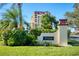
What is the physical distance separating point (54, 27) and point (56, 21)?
0.08 metres

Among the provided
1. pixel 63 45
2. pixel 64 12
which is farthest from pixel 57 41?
pixel 64 12

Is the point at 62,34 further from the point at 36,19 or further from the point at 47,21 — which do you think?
the point at 36,19

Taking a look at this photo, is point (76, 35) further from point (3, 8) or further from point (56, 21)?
point (3, 8)

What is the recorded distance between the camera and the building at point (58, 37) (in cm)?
376

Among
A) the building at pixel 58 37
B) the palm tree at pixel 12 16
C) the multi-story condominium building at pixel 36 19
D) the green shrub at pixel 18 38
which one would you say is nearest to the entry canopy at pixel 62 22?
the building at pixel 58 37

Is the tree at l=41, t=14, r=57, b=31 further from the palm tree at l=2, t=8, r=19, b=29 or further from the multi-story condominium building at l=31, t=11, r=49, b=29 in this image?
the palm tree at l=2, t=8, r=19, b=29

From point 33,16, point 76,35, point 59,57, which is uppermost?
point 33,16

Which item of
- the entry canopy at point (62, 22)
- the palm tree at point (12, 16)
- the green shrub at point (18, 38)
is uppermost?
the palm tree at point (12, 16)

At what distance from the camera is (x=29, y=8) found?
12.3 feet

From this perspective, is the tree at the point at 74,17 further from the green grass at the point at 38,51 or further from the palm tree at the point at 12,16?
the palm tree at the point at 12,16

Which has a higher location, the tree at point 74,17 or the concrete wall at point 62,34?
the tree at point 74,17

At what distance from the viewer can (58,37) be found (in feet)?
12.3

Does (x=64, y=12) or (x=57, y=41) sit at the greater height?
(x=64, y=12)

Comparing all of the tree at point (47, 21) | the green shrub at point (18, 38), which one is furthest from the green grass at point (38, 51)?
the tree at point (47, 21)
